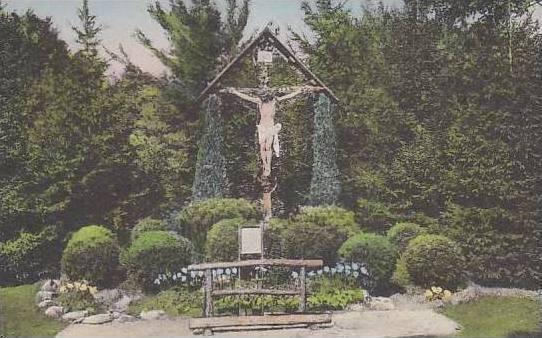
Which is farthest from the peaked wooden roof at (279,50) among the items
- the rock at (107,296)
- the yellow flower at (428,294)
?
the yellow flower at (428,294)

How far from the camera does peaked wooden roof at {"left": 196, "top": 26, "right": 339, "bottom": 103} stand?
26.8ft

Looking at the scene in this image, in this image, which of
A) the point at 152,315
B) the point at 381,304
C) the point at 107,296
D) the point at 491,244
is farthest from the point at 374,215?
the point at 107,296

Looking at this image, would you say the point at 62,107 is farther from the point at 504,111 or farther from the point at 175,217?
the point at 504,111

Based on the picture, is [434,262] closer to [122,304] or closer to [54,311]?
[122,304]

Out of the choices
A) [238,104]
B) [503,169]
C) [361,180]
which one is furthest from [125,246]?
[503,169]

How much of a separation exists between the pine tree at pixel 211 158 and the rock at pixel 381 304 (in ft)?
6.39

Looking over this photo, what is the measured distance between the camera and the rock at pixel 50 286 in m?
7.80

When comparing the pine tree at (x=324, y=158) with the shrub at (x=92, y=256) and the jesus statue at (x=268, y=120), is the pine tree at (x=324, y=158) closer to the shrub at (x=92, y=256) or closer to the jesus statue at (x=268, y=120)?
the jesus statue at (x=268, y=120)

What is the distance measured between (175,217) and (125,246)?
59cm

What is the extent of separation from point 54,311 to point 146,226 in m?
1.23

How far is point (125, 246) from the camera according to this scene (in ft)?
Result: 26.4

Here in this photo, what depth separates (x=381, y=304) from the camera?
7.93 m

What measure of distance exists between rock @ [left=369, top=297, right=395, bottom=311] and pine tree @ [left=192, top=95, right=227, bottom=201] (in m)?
1.95

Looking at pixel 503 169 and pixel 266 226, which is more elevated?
pixel 503 169
